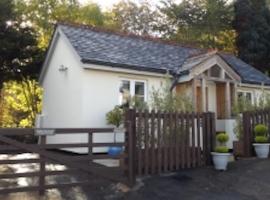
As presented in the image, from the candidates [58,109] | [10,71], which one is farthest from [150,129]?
[10,71]

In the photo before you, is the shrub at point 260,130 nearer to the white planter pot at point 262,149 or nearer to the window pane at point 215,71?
the white planter pot at point 262,149

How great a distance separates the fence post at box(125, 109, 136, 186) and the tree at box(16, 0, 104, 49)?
18.5 meters

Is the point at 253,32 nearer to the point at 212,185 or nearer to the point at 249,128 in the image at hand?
the point at 249,128

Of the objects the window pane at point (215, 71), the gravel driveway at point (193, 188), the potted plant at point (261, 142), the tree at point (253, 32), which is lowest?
the gravel driveway at point (193, 188)

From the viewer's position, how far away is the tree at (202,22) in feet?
99.6

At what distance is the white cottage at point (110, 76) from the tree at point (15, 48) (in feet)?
8.83

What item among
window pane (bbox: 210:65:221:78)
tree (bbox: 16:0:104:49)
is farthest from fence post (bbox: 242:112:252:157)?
tree (bbox: 16:0:104:49)

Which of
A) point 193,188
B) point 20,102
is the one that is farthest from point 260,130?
point 20,102

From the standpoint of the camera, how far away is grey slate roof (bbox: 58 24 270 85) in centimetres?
1435

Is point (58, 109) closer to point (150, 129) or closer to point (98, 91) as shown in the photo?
point (98, 91)

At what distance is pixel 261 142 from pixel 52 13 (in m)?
22.0

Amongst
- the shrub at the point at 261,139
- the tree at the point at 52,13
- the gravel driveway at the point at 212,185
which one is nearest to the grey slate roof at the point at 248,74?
the shrub at the point at 261,139

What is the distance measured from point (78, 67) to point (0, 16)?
8.40 metres

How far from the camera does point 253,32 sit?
2859cm
